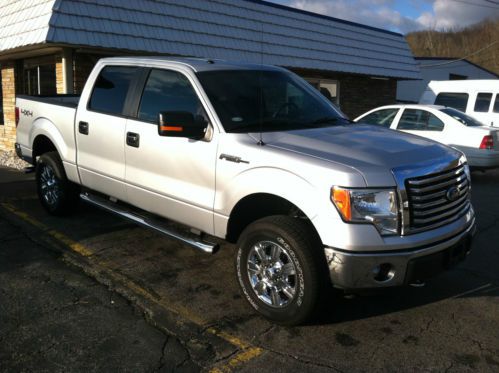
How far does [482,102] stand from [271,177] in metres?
11.2

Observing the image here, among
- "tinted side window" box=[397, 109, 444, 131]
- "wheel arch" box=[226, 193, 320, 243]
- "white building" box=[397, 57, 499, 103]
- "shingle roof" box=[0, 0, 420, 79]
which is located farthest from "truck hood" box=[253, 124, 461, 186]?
"white building" box=[397, 57, 499, 103]

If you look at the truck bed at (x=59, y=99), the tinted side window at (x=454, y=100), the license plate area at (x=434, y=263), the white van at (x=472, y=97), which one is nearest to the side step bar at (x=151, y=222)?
the truck bed at (x=59, y=99)

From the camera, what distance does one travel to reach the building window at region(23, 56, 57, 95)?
35.5ft

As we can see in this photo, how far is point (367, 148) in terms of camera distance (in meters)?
3.62

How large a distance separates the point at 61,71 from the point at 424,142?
27.2ft

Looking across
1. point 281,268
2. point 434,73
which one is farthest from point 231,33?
point 434,73

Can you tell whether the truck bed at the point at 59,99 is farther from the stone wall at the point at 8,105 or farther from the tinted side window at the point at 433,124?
the tinted side window at the point at 433,124

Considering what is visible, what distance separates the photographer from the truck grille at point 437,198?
10.9 ft

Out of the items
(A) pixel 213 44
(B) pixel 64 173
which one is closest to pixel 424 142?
(B) pixel 64 173

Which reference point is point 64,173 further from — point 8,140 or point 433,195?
point 8,140

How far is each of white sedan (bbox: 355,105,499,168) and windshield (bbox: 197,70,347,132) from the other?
5.34 meters

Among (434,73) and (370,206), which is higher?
(434,73)

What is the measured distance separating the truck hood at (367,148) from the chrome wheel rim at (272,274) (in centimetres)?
75

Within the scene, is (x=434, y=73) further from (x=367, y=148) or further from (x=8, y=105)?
(x=367, y=148)
